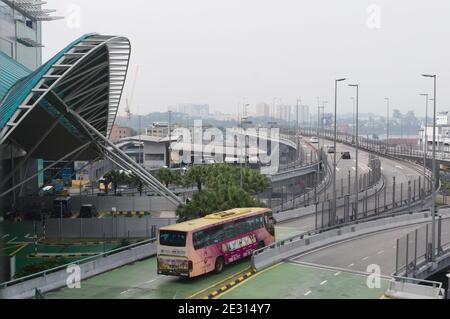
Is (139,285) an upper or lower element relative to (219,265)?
lower

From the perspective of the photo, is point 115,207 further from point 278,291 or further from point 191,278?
point 278,291

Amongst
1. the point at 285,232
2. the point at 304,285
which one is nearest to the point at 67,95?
the point at 285,232

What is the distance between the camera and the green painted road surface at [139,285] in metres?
23.4

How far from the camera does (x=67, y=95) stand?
4262cm

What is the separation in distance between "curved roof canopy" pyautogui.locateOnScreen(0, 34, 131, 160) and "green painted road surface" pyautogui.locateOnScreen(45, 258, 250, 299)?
10.7 metres

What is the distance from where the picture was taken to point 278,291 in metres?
23.5

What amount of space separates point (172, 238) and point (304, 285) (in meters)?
5.93

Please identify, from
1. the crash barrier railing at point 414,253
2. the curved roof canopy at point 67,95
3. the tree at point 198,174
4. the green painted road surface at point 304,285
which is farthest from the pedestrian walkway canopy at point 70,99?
the crash barrier railing at point 414,253

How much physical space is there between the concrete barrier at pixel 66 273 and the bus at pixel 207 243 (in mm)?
3524

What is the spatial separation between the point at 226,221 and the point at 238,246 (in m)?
1.75

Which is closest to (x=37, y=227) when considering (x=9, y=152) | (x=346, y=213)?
(x=9, y=152)

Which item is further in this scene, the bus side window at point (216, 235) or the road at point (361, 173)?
the road at point (361, 173)

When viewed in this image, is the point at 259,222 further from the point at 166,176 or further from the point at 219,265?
the point at 166,176

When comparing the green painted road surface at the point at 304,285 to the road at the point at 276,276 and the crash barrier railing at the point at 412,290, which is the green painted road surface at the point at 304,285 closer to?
the road at the point at 276,276
